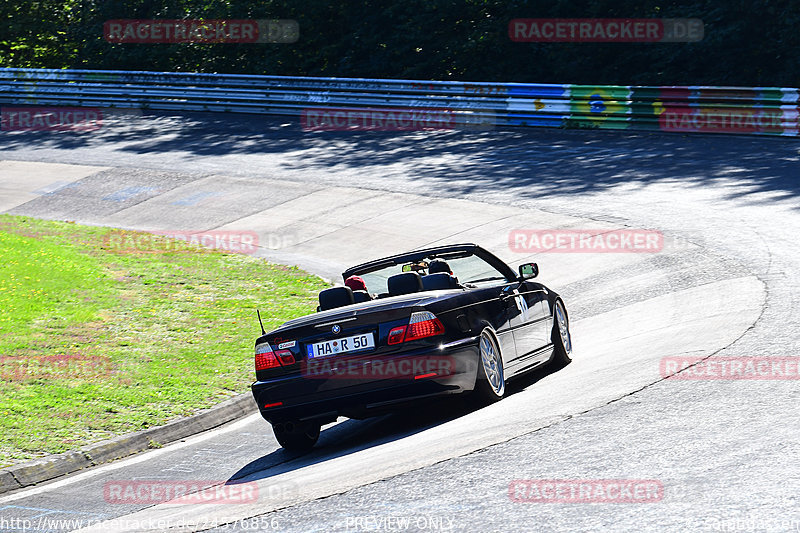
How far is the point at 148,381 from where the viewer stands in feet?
34.6

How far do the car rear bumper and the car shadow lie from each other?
0.51 ft

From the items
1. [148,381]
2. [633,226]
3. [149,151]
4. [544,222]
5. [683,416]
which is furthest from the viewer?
[149,151]

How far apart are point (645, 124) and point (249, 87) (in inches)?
466

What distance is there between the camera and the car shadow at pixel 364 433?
772 cm

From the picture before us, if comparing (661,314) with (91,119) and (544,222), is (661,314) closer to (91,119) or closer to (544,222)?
(544,222)

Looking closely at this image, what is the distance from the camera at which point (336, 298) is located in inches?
332

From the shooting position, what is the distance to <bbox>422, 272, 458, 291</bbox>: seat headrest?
27.6 ft

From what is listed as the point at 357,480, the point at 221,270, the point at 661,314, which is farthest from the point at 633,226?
the point at 357,480

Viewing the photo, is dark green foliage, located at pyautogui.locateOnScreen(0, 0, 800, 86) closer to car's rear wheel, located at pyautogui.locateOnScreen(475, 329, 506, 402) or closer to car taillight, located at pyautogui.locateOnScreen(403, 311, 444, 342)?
car's rear wheel, located at pyautogui.locateOnScreen(475, 329, 506, 402)

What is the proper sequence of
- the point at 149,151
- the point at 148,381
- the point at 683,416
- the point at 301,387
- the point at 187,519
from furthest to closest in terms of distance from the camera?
1. the point at 149,151
2. the point at 148,381
3. the point at 301,387
4. the point at 683,416
5. the point at 187,519
